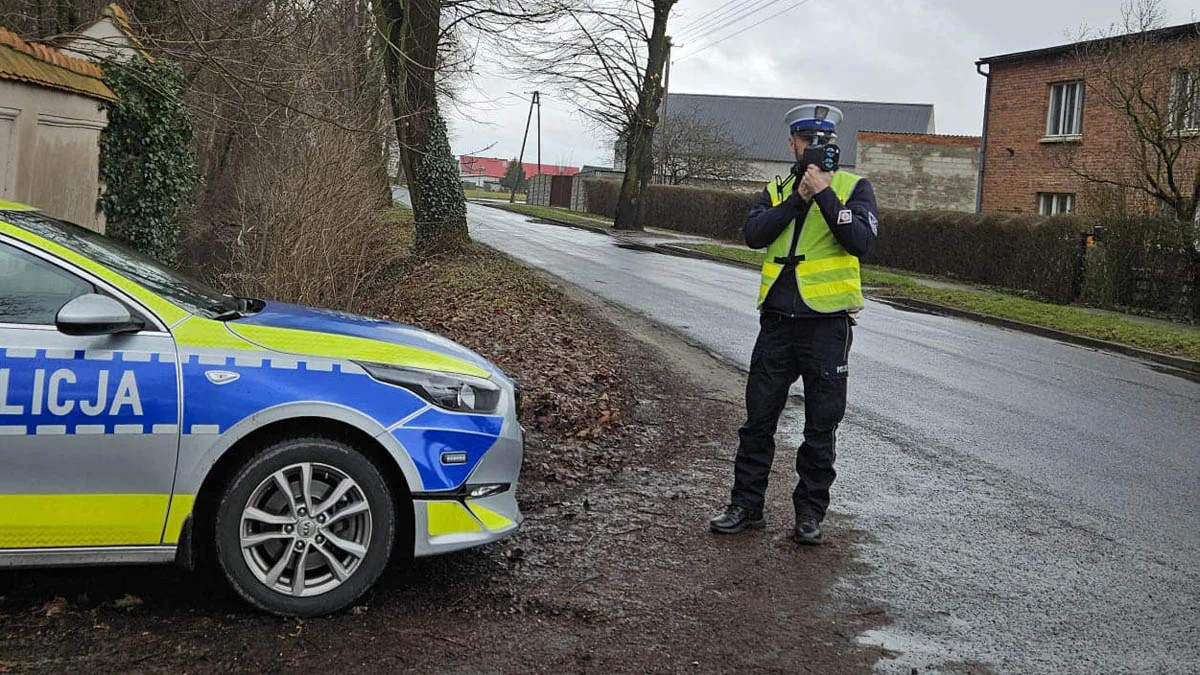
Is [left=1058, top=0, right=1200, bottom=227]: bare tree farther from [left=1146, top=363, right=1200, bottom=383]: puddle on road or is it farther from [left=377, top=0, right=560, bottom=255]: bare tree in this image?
[left=377, top=0, right=560, bottom=255]: bare tree

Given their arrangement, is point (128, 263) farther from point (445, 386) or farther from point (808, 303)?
point (808, 303)

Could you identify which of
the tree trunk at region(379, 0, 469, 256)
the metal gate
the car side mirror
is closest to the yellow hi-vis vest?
the car side mirror

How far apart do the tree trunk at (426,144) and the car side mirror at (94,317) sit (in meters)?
14.0

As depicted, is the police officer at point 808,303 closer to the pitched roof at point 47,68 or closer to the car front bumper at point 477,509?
the car front bumper at point 477,509

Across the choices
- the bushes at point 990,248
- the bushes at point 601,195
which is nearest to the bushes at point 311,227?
the bushes at point 990,248

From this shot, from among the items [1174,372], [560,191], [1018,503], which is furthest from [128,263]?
[560,191]

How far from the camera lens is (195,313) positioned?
4.60 m

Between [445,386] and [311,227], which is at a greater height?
[311,227]

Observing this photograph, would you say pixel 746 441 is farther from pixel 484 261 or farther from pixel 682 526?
pixel 484 261

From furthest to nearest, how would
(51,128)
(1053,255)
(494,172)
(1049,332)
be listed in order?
(494,172), (1053,255), (1049,332), (51,128)

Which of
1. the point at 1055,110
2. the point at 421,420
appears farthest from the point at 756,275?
the point at 421,420

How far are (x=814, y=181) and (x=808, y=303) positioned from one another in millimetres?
582

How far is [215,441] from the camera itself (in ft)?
14.0

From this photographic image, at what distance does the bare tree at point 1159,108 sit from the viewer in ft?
63.9
